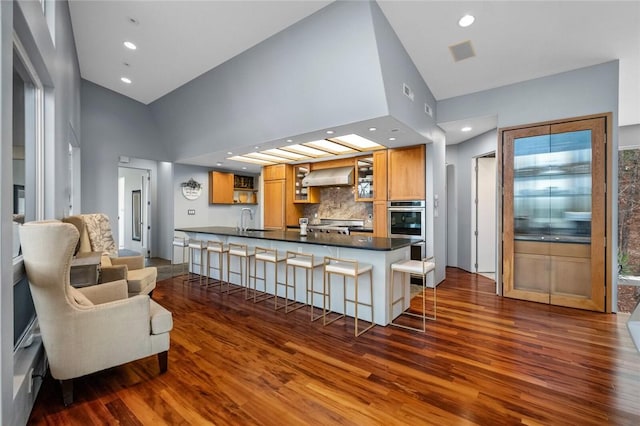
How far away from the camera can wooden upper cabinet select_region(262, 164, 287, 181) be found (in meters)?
6.80

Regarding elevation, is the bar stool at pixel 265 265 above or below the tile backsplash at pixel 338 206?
below

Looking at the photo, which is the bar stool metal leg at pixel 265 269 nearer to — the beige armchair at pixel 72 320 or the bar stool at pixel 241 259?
the bar stool at pixel 241 259

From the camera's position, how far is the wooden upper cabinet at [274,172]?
6797mm

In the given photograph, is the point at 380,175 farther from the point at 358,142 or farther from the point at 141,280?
the point at 141,280

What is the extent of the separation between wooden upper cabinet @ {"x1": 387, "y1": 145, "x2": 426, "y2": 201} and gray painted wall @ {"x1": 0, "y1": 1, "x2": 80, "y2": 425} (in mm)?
4472

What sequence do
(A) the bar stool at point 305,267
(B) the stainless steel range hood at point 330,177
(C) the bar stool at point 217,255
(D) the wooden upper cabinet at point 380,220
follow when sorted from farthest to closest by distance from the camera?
(B) the stainless steel range hood at point 330,177, (D) the wooden upper cabinet at point 380,220, (C) the bar stool at point 217,255, (A) the bar stool at point 305,267

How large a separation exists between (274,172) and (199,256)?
267 cm

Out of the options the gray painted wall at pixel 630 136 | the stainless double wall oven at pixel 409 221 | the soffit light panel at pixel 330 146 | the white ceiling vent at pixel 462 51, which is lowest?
the stainless double wall oven at pixel 409 221

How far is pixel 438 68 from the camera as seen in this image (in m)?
4.01

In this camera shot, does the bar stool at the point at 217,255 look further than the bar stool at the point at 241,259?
Yes

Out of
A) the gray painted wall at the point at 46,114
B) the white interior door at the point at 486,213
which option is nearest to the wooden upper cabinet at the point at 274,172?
the gray painted wall at the point at 46,114

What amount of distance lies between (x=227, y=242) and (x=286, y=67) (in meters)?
2.95

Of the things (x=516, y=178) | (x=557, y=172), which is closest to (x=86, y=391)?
(x=516, y=178)

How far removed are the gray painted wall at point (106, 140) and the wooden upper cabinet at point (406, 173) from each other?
5.16m
